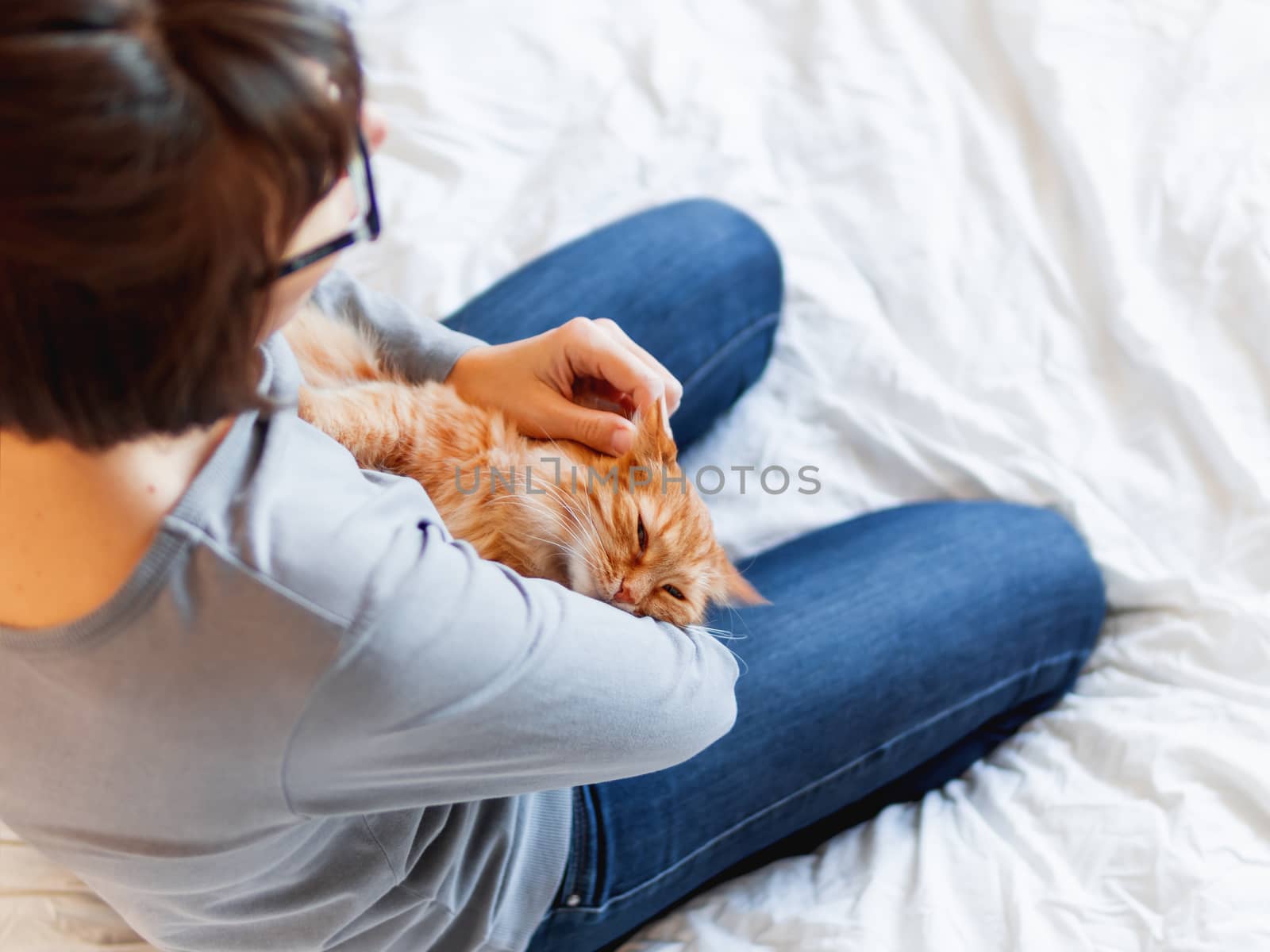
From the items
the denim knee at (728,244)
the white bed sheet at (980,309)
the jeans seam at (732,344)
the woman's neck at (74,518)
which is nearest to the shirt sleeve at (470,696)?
the woman's neck at (74,518)

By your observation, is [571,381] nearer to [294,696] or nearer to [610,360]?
[610,360]

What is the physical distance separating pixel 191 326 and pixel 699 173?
58.6 inches

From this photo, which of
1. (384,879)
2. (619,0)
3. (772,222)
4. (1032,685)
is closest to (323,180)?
(384,879)

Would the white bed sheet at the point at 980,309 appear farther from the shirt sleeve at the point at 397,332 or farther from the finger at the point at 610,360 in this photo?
the finger at the point at 610,360

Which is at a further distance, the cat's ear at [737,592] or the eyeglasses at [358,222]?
the cat's ear at [737,592]

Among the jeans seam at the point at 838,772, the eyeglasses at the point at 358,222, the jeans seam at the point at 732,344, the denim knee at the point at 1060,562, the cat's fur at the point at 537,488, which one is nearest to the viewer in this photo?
the eyeglasses at the point at 358,222

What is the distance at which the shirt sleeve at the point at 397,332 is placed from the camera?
4.45 ft

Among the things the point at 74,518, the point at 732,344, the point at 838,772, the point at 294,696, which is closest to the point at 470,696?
the point at 294,696

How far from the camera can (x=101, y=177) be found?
0.51 m

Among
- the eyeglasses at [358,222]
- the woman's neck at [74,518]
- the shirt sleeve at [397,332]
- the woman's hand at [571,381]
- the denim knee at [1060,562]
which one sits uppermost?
the eyeglasses at [358,222]

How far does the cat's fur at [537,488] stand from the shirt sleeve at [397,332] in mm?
23

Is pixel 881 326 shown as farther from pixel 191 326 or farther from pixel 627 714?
pixel 191 326

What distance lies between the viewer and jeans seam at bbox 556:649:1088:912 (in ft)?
3.81

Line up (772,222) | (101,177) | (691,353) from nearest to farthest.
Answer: (101,177)
(691,353)
(772,222)
